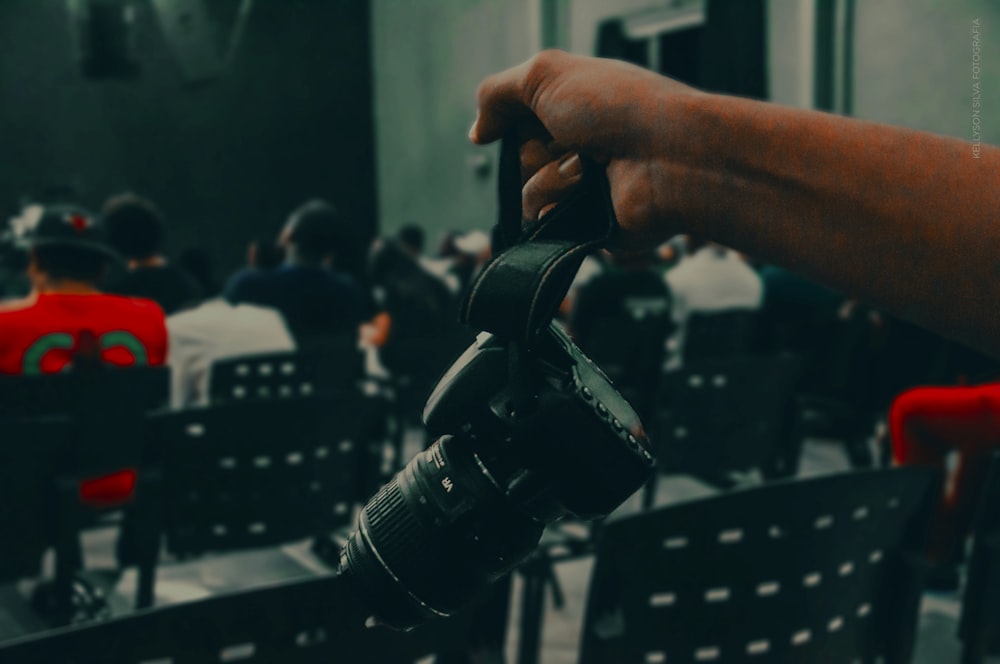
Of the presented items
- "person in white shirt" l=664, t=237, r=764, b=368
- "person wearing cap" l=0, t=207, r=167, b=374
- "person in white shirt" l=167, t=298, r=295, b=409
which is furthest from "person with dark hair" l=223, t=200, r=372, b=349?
"person in white shirt" l=664, t=237, r=764, b=368

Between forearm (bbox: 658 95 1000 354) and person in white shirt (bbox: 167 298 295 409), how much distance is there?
324 cm

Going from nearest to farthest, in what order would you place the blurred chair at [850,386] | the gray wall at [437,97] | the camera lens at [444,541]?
the camera lens at [444,541]
the blurred chair at [850,386]
the gray wall at [437,97]

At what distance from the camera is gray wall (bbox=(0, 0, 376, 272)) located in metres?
12.6

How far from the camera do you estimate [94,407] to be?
288cm

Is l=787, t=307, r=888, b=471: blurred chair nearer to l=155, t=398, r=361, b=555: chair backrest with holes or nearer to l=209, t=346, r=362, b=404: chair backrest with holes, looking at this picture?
l=209, t=346, r=362, b=404: chair backrest with holes

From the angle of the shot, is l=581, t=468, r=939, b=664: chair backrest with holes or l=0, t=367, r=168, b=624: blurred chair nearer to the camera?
l=581, t=468, r=939, b=664: chair backrest with holes

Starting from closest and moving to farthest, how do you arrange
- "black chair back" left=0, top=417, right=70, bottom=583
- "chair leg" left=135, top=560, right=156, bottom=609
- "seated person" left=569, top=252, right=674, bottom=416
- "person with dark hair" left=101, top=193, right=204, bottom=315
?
"black chair back" left=0, top=417, right=70, bottom=583 < "chair leg" left=135, top=560, right=156, bottom=609 < "seated person" left=569, top=252, right=674, bottom=416 < "person with dark hair" left=101, top=193, right=204, bottom=315

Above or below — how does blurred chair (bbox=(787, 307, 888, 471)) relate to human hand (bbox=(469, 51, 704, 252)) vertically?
below

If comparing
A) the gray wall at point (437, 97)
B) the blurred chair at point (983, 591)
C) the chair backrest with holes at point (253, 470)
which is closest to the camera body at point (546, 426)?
the blurred chair at point (983, 591)

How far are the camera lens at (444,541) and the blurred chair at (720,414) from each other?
257cm

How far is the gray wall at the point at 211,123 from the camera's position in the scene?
12594 millimetres

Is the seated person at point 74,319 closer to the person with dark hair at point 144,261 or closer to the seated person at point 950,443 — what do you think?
the person with dark hair at point 144,261

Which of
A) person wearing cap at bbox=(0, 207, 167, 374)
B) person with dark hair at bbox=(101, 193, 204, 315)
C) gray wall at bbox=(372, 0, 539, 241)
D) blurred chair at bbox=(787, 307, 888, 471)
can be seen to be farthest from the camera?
gray wall at bbox=(372, 0, 539, 241)

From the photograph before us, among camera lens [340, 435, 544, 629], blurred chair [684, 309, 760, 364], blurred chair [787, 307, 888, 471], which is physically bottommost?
blurred chair [787, 307, 888, 471]
